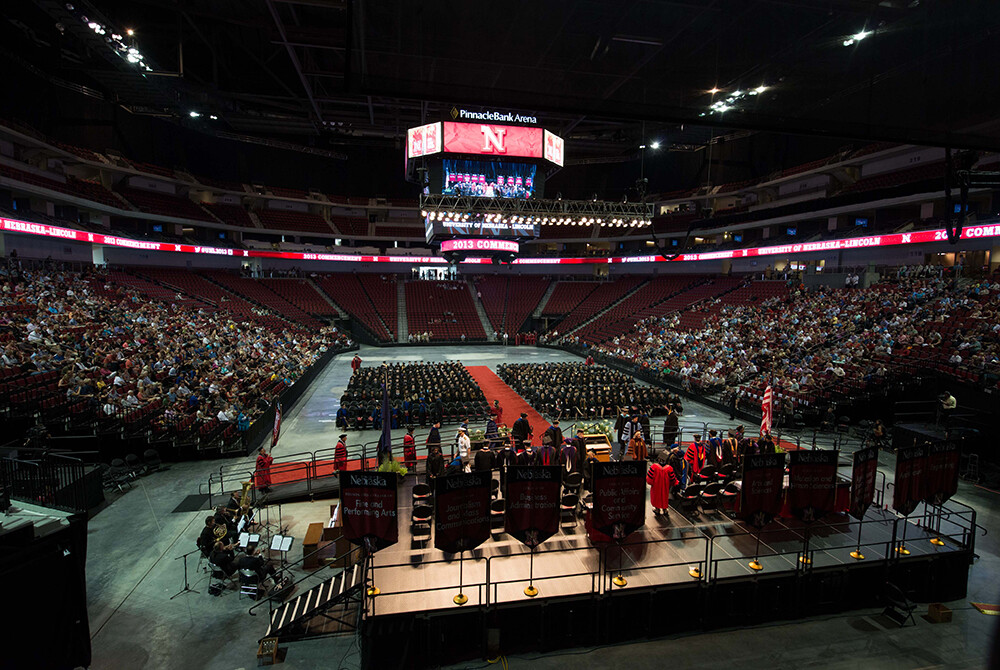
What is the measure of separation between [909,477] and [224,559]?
40.0 feet

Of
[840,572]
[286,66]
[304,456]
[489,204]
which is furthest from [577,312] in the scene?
[840,572]

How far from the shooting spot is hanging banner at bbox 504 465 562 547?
745cm

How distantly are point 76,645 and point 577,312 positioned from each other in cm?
4483

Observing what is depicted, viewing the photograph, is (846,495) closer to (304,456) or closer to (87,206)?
(304,456)

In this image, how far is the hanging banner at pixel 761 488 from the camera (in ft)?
26.8

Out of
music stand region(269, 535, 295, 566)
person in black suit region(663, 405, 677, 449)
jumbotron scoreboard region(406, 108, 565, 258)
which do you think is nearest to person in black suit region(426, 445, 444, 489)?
music stand region(269, 535, 295, 566)

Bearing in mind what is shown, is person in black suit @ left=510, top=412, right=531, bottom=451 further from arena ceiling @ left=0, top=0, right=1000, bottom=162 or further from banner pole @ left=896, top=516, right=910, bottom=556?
arena ceiling @ left=0, top=0, right=1000, bottom=162

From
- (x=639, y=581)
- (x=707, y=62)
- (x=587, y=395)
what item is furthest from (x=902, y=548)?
(x=587, y=395)

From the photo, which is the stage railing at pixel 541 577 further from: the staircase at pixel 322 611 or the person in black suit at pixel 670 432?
the person in black suit at pixel 670 432

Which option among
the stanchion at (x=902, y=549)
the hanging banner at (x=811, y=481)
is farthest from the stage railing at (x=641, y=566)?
the stanchion at (x=902, y=549)

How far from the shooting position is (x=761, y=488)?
8.27m

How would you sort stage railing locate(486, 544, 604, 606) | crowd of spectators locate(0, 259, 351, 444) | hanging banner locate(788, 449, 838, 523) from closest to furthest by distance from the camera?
1. stage railing locate(486, 544, 604, 606)
2. hanging banner locate(788, 449, 838, 523)
3. crowd of spectators locate(0, 259, 351, 444)

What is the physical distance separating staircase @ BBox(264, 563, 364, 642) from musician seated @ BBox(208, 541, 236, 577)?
1.45 meters

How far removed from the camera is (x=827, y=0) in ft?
9.04
